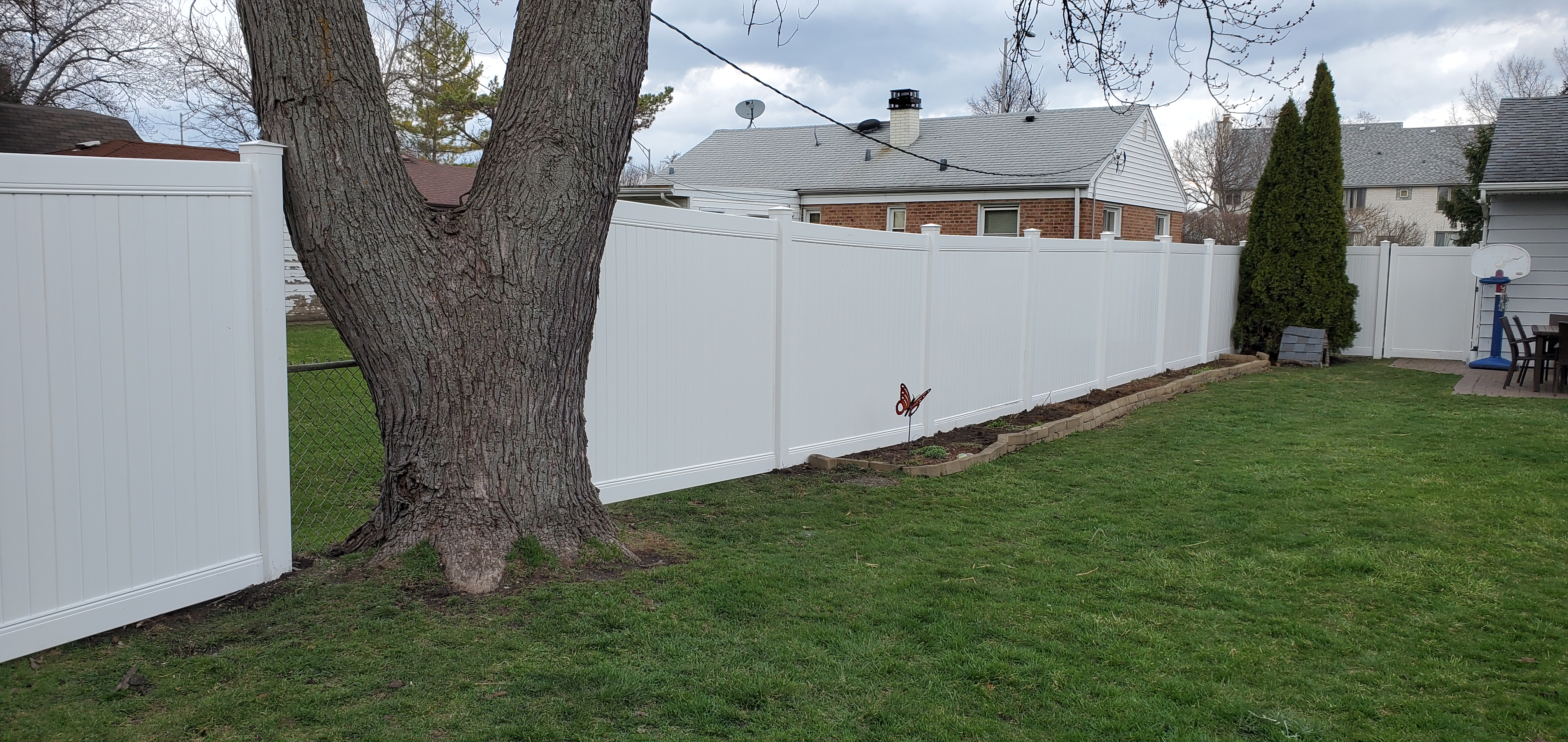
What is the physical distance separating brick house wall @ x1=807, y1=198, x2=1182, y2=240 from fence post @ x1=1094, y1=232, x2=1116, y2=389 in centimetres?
887

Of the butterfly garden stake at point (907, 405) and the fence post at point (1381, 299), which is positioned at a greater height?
the fence post at point (1381, 299)

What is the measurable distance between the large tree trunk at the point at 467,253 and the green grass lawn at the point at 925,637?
0.38 metres

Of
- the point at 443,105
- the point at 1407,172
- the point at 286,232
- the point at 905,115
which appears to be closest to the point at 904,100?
the point at 905,115

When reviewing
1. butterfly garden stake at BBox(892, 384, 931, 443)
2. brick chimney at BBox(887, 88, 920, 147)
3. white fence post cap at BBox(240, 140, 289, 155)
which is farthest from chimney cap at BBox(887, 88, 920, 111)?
white fence post cap at BBox(240, 140, 289, 155)

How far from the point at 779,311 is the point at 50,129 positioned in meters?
18.2

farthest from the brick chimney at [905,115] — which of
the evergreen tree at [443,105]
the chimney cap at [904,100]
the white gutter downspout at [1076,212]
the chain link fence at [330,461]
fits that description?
the chain link fence at [330,461]

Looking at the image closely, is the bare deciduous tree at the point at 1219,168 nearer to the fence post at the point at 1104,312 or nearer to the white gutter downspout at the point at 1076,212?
the white gutter downspout at the point at 1076,212

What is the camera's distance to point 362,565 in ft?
14.9

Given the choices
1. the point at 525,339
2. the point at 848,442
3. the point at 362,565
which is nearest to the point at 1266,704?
the point at 525,339

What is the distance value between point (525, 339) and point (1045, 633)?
2.52 metres

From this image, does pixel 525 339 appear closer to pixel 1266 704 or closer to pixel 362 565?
pixel 362 565

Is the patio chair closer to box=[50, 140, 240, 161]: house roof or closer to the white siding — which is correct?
the white siding

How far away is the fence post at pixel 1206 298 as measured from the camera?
14.7 metres

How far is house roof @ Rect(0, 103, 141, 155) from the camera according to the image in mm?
17781
